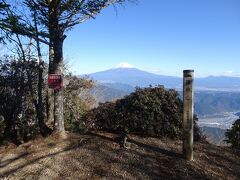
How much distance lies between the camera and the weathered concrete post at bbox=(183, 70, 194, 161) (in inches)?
293

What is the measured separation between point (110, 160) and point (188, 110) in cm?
184

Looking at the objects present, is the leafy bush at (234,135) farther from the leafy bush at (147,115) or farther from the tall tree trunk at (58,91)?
the tall tree trunk at (58,91)

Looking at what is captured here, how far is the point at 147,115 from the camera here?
927 cm

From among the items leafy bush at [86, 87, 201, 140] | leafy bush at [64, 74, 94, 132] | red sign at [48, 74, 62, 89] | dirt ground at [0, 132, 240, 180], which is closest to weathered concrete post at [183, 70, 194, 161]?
dirt ground at [0, 132, 240, 180]

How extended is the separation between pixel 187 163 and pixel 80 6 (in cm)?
440

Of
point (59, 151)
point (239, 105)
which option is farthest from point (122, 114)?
point (239, 105)

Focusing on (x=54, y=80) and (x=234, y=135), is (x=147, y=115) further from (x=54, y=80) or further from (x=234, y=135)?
(x=234, y=135)

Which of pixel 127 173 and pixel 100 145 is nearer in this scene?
pixel 127 173

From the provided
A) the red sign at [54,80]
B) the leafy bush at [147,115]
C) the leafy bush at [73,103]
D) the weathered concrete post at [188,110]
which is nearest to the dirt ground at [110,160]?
the weathered concrete post at [188,110]

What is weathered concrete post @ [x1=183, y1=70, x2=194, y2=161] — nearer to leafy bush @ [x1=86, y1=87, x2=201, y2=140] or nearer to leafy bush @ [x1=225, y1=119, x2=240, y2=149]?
leafy bush @ [x1=86, y1=87, x2=201, y2=140]

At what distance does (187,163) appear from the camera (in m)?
7.38

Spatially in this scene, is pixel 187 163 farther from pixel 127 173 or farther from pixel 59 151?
pixel 59 151

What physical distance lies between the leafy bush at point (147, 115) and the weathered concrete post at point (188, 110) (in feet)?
5.48

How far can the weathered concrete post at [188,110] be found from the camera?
7.43m
